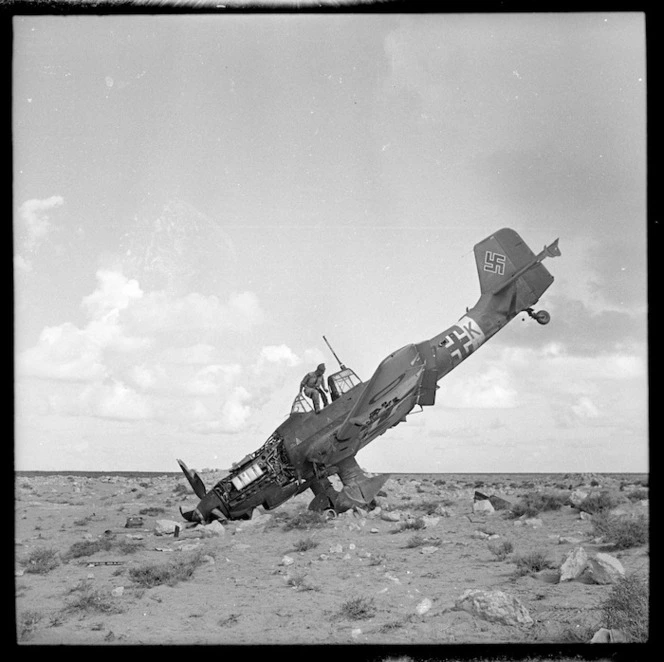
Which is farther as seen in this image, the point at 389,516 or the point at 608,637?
the point at 389,516

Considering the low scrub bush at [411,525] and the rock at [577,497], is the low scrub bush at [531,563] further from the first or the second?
the low scrub bush at [411,525]

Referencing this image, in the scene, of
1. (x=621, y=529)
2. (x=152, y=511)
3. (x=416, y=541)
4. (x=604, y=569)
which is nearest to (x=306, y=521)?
(x=416, y=541)

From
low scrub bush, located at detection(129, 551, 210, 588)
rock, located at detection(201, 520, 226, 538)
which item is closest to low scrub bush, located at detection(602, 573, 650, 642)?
rock, located at detection(201, 520, 226, 538)

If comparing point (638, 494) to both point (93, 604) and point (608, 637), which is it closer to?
point (608, 637)

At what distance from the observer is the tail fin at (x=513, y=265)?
5.91 m

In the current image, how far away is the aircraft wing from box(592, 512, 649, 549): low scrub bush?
206cm

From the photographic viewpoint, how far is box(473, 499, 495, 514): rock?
599cm

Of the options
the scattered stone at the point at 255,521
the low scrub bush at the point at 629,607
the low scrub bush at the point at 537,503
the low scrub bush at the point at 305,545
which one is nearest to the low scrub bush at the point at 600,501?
the low scrub bush at the point at 537,503

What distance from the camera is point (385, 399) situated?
5.89 meters

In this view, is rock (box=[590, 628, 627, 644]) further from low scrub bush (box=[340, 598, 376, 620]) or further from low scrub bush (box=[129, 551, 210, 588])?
low scrub bush (box=[129, 551, 210, 588])

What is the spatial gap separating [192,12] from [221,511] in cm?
465

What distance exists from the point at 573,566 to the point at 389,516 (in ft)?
5.61
